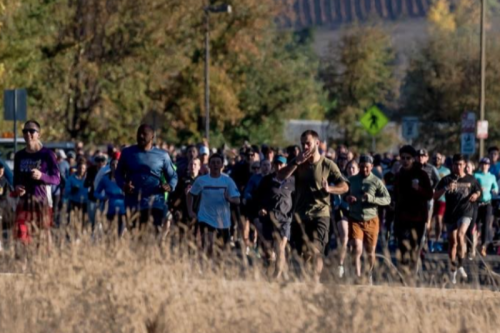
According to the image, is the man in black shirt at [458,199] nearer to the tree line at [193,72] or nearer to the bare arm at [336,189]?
the bare arm at [336,189]

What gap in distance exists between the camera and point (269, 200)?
17703mm

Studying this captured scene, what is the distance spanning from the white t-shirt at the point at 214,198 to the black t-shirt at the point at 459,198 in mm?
3900

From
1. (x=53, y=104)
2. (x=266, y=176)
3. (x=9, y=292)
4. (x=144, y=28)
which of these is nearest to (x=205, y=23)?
(x=144, y=28)

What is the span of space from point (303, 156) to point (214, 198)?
3077mm

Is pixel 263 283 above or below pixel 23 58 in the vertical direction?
below

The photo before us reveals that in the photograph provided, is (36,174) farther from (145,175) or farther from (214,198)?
(214,198)

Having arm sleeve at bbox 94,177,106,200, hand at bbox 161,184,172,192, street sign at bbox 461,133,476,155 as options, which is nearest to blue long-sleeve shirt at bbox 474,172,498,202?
arm sleeve at bbox 94,177,106,200

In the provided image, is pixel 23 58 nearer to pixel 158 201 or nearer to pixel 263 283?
pixel 158 201

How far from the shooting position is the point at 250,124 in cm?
5878

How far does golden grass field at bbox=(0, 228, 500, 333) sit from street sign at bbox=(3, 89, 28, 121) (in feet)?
56.0

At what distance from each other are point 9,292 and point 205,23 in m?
35.3

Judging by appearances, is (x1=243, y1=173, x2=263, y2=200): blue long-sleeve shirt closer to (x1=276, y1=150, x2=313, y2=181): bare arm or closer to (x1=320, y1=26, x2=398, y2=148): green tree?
(x1=276, y1=150, x2=313, y2=181): bare arm

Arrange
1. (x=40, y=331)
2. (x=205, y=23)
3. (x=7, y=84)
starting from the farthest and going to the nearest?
1. (x=205, y=23)
2. (x=7, y=84)
3. (x=40, y=331)

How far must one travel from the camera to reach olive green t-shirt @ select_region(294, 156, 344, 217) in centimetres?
1404
